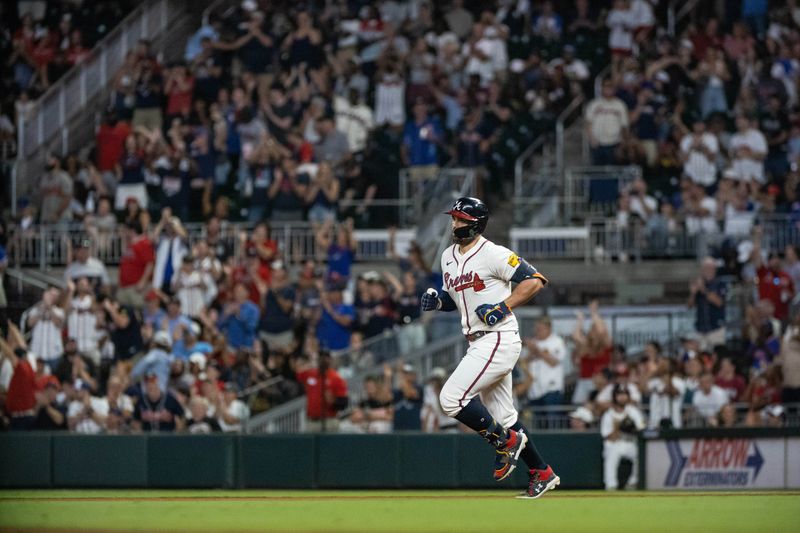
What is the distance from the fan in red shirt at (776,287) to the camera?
62.0 feet

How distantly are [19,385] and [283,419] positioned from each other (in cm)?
326

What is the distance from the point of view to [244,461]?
1719 cm

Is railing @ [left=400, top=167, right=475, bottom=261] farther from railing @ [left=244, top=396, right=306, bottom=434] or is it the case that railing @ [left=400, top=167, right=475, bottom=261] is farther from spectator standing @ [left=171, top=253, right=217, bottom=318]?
railing @ [left=244, top=396, right=306, bottom=434]

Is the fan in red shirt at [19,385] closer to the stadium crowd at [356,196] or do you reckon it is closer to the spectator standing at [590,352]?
the stadium crowd at [356,196]

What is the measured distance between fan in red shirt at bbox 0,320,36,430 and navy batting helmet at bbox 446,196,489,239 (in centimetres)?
831

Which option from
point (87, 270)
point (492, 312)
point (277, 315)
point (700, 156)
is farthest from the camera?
point (700, 156)

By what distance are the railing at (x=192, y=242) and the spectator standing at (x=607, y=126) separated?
3.35 metres

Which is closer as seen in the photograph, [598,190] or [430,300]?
[430,300]

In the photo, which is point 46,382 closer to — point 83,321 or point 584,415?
point 83,321

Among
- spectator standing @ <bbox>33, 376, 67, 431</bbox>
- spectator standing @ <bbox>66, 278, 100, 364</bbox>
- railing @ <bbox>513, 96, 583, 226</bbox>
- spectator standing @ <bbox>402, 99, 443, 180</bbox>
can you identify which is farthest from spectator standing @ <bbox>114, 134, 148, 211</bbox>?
railing @ <bbox>513, 96, 583, 226</bbox>

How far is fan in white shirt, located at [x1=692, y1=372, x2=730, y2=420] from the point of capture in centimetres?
1698

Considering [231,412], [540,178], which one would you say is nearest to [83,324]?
[231,412]

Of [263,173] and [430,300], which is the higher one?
[263,173]

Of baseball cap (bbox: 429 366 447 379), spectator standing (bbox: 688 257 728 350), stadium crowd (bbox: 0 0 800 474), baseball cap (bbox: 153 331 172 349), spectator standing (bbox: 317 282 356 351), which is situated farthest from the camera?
spectator standing (bbox: 317 282 356 351)
